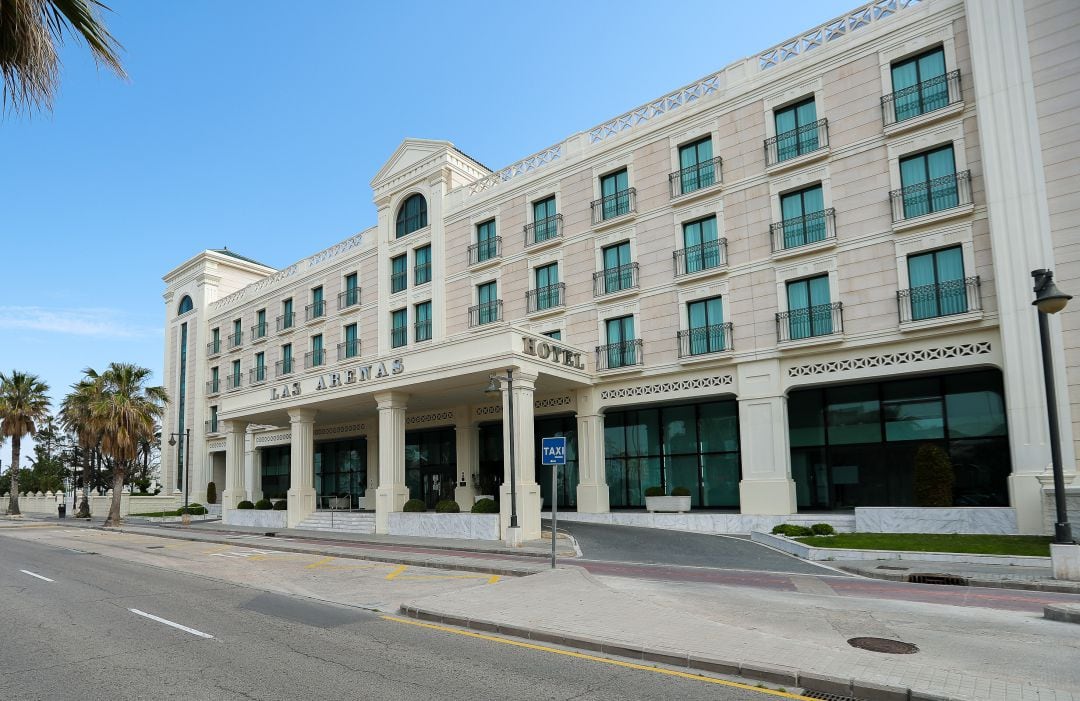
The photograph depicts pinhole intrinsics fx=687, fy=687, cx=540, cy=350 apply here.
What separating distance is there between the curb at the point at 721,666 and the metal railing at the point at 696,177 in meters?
20.0

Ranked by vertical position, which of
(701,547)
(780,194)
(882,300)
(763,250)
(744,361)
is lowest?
(701,547)

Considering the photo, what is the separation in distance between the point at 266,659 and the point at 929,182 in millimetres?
21867

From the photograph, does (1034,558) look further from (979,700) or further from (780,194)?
(780,194)

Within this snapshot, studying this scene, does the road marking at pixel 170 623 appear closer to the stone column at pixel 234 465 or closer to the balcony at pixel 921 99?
the balcony at pixel 921 99

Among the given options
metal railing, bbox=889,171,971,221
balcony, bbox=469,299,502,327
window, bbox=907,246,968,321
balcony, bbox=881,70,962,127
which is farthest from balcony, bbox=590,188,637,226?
window, bbox=907,246,968,321

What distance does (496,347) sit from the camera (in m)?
23.5

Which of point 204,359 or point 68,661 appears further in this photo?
point 204,359

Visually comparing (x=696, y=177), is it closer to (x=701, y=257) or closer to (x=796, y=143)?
(x=701, y=257)

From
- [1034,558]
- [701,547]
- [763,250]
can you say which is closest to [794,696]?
[1034,558]

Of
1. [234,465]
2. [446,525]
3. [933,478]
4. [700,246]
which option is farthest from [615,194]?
[234,465]

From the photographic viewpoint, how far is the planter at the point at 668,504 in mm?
25422

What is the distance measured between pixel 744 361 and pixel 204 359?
41.5 m

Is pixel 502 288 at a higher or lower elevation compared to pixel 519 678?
higher

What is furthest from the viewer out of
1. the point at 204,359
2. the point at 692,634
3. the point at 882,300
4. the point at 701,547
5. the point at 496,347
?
the point at 204,359
